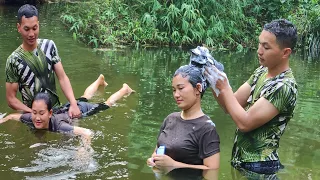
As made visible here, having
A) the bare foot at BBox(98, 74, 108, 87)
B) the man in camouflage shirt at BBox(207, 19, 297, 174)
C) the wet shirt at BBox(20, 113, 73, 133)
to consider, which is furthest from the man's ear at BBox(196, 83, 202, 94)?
the bare foot at BBox(98, 74, 108, 87)

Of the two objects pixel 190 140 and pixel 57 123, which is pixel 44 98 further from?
pixel 190 140

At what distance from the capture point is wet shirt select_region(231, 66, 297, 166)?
3.15 m

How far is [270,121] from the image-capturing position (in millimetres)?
3264

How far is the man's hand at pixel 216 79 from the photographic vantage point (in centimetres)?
311

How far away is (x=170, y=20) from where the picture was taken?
1365 centimetres

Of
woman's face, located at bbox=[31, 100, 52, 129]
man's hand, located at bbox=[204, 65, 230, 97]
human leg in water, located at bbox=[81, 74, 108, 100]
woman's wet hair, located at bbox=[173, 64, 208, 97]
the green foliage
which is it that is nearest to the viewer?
man's hand, located at bbox=[204, 65, 230, 97]

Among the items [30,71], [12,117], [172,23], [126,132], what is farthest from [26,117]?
[172,23]

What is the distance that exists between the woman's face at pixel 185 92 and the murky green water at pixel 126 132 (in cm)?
100

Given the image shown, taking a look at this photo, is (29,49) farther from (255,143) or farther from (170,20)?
(170,20)

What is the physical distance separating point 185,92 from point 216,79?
239 millimetres

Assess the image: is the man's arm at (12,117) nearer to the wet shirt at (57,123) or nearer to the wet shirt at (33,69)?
the wet shirt at (57,123)

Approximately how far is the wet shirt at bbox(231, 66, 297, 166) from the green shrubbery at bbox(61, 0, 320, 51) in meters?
8.82

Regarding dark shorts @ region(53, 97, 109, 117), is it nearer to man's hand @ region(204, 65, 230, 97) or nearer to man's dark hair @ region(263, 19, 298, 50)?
man's hand @ region(204, 65, 230, 97)

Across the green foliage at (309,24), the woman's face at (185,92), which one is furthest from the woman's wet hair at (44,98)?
the green foliage at (309,24)
